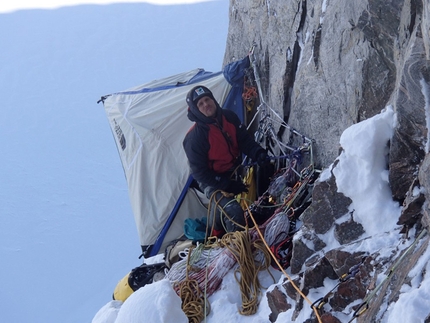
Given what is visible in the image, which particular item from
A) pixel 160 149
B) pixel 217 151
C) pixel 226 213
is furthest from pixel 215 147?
Result: pixel 160 149

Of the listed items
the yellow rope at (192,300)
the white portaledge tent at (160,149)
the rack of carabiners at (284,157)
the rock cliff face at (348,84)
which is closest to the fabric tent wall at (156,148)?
the white portaledge tent at (160,149)

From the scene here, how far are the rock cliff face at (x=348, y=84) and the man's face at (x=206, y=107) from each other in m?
0.68

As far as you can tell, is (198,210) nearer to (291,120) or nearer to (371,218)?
(291,120)

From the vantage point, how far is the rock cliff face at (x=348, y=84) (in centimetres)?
217

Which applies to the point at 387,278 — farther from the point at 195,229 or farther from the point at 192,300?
the point at 195,229

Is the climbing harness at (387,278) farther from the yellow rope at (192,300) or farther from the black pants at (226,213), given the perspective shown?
the black pants at (226,213)

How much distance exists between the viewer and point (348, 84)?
10.3ft

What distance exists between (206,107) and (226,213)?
0.86 metres

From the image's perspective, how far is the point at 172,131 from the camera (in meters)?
5.03

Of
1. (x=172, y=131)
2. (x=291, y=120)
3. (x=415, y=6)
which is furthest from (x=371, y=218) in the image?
(x=172, y=131)

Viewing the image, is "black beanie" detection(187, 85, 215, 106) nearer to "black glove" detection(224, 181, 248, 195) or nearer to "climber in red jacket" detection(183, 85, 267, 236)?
"climber in red jacket" detection(183, 85, 267, 236)

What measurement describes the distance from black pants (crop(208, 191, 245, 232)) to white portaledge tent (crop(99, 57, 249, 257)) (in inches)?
31.0

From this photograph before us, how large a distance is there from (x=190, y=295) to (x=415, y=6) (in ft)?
7.38

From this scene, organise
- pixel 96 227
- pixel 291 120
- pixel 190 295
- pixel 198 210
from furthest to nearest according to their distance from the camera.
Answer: pixel 96 227, pixel 198 210, pixel 291 120, pixel 190 295
